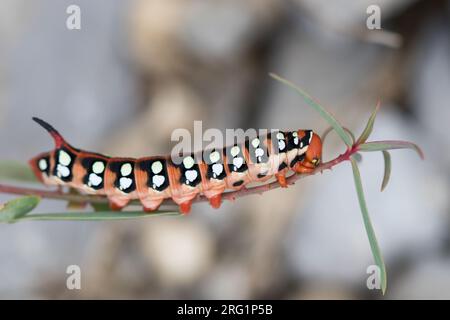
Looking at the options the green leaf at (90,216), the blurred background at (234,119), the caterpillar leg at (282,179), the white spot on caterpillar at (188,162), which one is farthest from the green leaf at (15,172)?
the blurred background at (234,119)

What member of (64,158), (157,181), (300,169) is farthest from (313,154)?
(64,158)

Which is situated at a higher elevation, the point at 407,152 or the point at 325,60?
the point at 325,60

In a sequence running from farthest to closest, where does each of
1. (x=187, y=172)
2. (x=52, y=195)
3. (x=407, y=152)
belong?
(x=407, y=152) → (x=187, y=172) → (x=52, y=195)

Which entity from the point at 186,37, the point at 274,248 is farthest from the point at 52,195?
the point at 186,37

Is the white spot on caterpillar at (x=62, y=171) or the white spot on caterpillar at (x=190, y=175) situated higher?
the white spot on caterpillar at (x=62, y=171)

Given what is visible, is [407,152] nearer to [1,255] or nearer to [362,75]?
[362,75]

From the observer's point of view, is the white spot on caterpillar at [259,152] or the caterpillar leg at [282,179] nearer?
the caterpillar leg at [282,179]

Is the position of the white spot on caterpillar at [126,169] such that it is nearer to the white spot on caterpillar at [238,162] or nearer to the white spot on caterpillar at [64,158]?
the white spot on caterpillar at [64,158]
